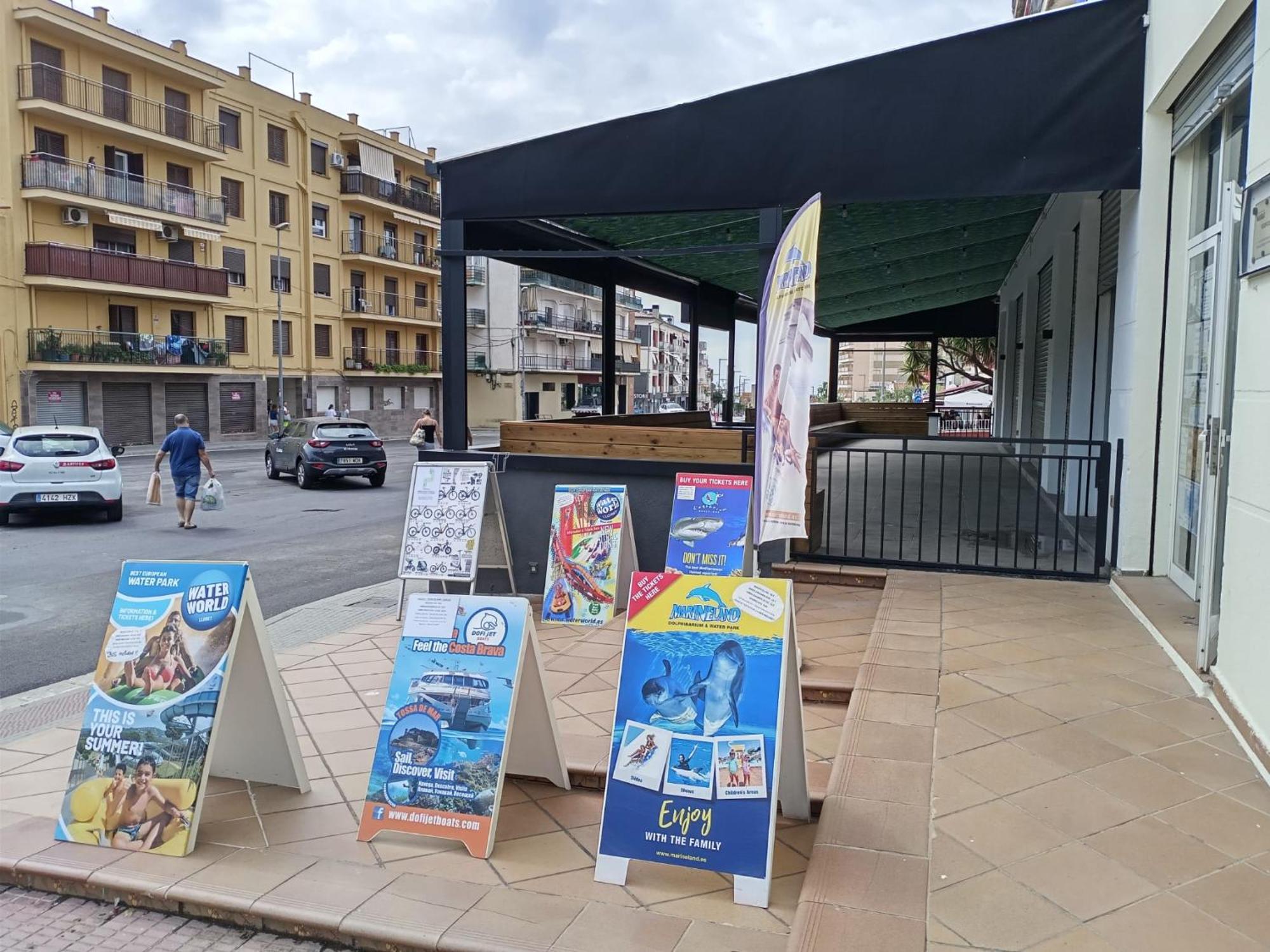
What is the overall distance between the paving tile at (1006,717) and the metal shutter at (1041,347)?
27.7ft

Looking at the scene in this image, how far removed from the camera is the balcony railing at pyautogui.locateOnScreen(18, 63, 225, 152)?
28.6m

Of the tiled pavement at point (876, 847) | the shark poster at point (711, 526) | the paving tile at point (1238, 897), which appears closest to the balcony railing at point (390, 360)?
the shark poster at point (711, 526)

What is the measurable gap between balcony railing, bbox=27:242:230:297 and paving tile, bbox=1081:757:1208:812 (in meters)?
33.1

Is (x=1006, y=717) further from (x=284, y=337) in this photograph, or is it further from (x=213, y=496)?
(x=284, y=337)

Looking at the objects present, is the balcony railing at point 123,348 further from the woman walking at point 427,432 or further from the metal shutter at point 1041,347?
the metal shutter at point 1041,347

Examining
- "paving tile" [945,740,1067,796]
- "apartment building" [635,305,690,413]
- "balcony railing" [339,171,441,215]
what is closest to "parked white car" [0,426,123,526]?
"paving tile" [945,740,1067,796]

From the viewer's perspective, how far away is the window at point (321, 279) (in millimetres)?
40375

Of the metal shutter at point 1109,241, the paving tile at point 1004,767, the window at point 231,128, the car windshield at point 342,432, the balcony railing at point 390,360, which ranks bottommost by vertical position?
the paving tile at point 1004,767

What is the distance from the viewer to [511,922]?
2.95 meters

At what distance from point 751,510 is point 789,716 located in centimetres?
322

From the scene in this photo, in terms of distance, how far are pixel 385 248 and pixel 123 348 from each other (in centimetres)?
1450

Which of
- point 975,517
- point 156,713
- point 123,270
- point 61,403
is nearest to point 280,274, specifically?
point 123,270

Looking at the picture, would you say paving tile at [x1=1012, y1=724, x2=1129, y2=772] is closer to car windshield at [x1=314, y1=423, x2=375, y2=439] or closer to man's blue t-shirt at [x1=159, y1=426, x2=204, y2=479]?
man's blue t-shirt at [x1=159, y1=426, x2=204, y2=479]

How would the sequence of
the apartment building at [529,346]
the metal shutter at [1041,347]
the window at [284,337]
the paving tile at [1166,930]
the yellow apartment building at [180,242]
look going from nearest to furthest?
the paving tile at [1166,930], the metal shutter at [1041,347], the yellow apartment building at [180,242], the window at [284,337], the apartment building at [529,346]
